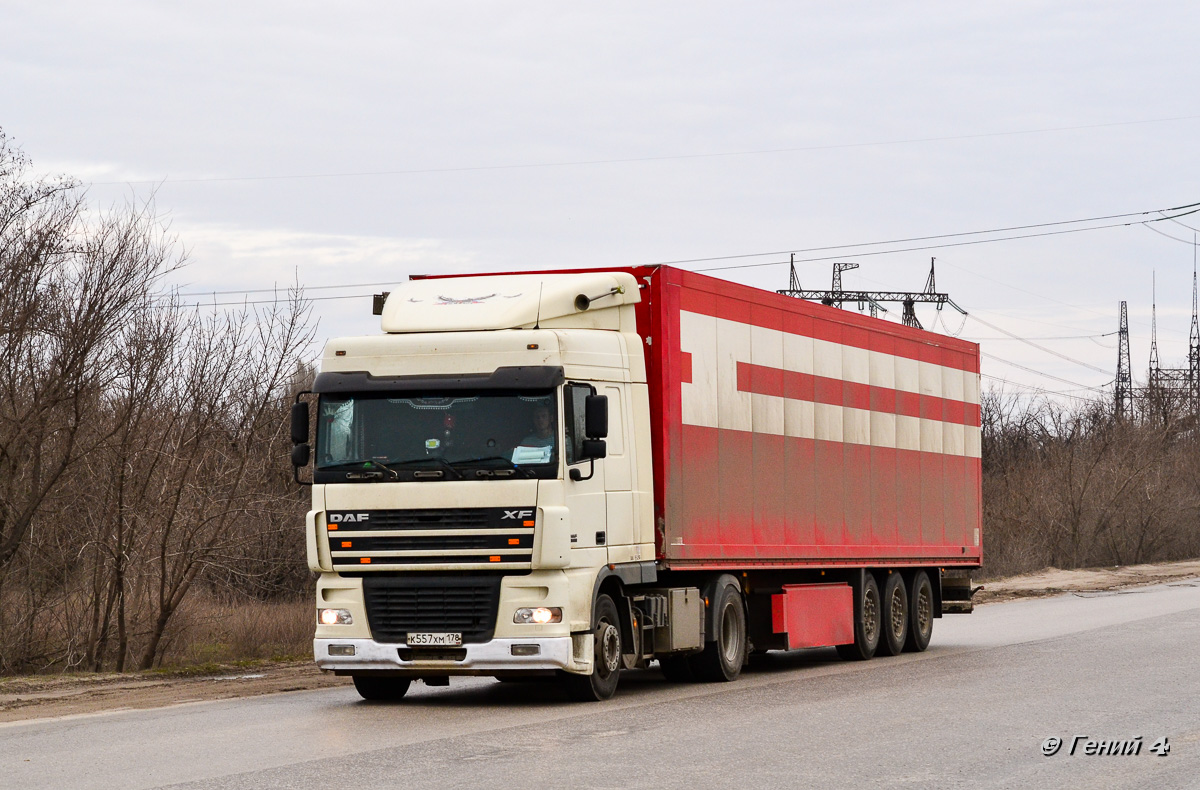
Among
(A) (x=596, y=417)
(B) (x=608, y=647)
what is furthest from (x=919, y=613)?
(A) (x=596, y=417)

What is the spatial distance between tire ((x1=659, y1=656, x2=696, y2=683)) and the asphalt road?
0.28 m

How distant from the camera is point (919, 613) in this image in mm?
20359

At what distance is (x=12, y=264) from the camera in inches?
734

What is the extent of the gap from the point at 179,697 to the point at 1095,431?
5079 cm

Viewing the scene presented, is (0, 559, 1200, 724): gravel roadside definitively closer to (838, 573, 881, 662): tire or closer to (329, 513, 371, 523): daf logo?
(329, 513, 371, 523): daf logo

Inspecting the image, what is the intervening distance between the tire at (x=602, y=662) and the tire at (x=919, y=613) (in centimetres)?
761

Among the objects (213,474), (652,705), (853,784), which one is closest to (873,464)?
(652,705)

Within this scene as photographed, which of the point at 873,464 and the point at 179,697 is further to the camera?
the point at 873,464

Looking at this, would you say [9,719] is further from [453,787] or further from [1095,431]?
[1095,431]

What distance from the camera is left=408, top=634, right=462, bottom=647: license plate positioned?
1270 centimetres

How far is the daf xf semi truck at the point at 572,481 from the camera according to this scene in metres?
12.7

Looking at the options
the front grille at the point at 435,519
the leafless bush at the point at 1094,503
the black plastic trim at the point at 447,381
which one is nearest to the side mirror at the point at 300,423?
the black plastic trim at the point at 447,381

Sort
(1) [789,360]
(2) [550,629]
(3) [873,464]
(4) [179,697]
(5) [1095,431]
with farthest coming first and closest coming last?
(5) [1095,431] → (3) [873,464] → (1) [789,360] → (4) [179,697] → (2) [550,629]

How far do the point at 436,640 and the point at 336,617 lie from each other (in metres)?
0.96
